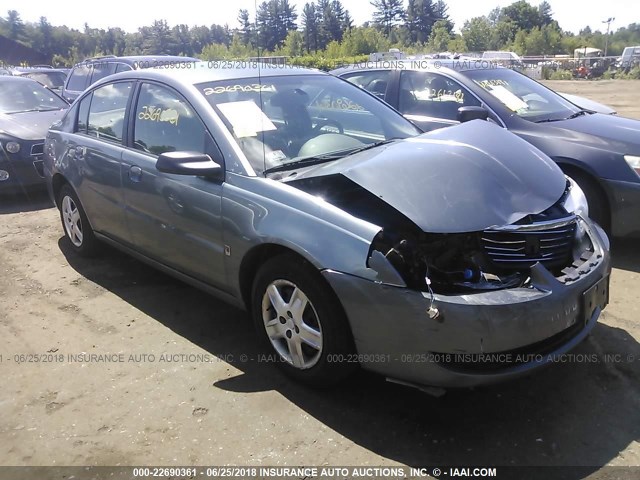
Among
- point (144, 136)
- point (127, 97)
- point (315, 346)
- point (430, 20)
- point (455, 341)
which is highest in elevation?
point (430, 20)

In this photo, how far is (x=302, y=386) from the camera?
3170mm

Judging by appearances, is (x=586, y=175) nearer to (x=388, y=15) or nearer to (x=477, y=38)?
(x=477, y=38)

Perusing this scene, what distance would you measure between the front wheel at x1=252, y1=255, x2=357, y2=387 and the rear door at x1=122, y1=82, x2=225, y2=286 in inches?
16.0

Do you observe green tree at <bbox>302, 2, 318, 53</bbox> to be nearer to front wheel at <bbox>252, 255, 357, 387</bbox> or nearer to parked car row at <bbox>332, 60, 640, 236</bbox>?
parked car row at <bbox>332, 60, 640, 236</bbox>

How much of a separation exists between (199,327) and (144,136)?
141 cm

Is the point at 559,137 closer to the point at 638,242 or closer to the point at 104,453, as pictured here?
the point at 638,242

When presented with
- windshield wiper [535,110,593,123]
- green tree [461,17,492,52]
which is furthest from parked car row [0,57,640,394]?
green tree [461,17,492,52]

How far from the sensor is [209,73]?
3.94 meters

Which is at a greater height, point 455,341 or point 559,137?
point 559,137

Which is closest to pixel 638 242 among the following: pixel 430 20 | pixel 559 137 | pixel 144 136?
pixel 559 137

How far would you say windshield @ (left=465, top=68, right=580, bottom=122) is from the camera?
5.67 m

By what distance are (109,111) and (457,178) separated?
2.99m

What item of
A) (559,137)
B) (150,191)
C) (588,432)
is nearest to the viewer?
(588,432)

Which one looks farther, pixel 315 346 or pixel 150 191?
pixel 150 191
